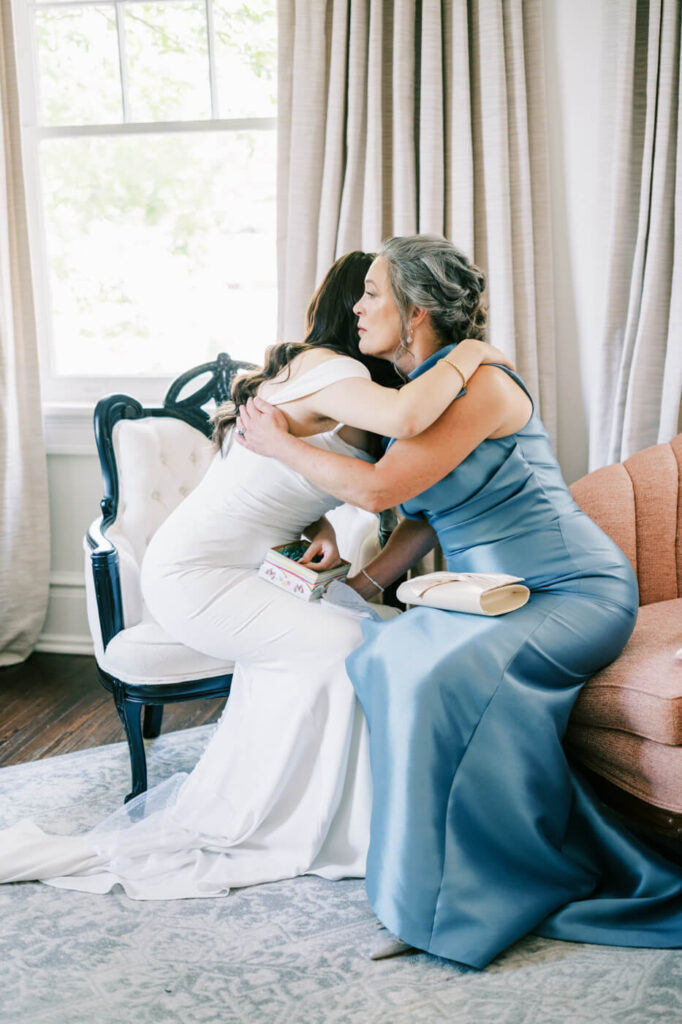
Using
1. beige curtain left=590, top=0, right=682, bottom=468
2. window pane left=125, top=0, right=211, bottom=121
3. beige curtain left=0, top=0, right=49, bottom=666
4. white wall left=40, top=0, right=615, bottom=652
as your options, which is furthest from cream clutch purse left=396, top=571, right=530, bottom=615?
window pane left=125, top=0, right=211, bottom=121

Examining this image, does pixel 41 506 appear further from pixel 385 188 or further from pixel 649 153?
pixel 649 153

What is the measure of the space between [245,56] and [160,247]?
78cm

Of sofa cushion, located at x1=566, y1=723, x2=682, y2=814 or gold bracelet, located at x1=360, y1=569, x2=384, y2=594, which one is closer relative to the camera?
sofa cushion, located at x1=566, y1=723, x2=682, y2=814

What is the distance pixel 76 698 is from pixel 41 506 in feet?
2.61

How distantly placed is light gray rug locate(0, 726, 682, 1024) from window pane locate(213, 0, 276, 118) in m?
2.77

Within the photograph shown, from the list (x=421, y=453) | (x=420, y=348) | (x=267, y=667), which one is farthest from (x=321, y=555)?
(x=420, y=348)

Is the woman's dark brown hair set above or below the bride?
above

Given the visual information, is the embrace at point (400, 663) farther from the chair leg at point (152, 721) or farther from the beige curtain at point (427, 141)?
the beige curtain at point (427, 141)

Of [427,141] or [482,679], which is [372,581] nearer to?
[482,679]

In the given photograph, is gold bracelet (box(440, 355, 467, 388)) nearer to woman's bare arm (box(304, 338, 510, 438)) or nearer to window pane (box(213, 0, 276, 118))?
woman's bare arm (box(304, 338, 510, 438))

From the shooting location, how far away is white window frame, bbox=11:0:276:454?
3.45m

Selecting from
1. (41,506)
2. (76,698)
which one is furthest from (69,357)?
(76,698)

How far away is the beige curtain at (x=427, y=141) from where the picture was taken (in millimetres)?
2936

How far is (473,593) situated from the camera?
188 centimetres
